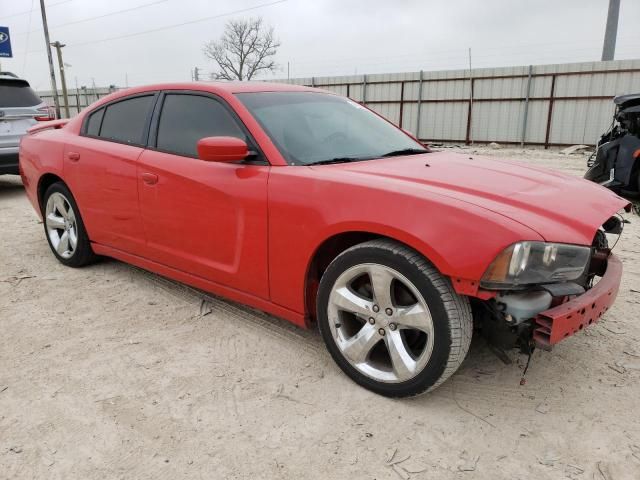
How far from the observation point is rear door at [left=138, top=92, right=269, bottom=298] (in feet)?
9.03

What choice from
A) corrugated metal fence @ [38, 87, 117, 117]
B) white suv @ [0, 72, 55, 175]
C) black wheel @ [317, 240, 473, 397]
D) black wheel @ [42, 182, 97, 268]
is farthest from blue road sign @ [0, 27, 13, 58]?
black wheel @ [317, 240, 473, 397]

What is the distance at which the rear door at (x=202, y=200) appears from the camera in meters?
2.75

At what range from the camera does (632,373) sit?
2.64m

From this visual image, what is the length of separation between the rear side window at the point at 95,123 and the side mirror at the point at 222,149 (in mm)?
1702

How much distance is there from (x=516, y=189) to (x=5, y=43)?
2152 centimetres

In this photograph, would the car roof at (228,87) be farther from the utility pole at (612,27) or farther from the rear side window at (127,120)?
the utility pole at (612,27)

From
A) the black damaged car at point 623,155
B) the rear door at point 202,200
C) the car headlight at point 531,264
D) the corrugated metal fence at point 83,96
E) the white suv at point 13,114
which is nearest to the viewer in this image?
the car headlight at point 531,264

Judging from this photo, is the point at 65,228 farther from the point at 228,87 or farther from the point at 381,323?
the point at 381,323

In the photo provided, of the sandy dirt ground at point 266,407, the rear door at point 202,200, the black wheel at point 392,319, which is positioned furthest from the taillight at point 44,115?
the black wheel at point 392,319

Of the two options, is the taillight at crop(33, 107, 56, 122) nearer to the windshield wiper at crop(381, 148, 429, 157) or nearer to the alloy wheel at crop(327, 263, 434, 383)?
the windshield wiper at crop(381, 148, 429, 157)

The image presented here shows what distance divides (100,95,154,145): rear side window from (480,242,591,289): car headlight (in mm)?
2532

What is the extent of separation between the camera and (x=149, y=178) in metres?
3.25

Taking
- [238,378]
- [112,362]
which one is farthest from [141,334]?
[238,378]

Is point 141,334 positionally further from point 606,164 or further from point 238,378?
point 606,164
